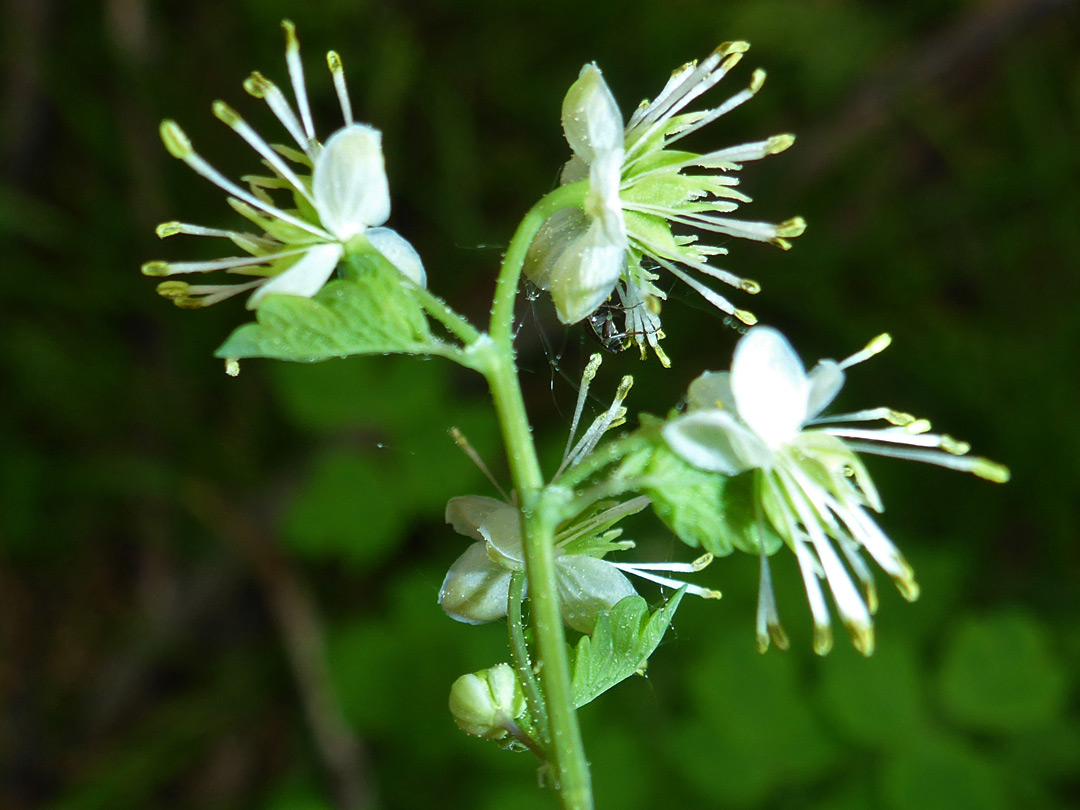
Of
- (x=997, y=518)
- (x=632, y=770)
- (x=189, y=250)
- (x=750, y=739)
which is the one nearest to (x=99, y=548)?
(x=189, y=250)

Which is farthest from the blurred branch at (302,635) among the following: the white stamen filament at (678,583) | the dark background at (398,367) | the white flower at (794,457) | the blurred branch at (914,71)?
the blurred branch at (914,71)

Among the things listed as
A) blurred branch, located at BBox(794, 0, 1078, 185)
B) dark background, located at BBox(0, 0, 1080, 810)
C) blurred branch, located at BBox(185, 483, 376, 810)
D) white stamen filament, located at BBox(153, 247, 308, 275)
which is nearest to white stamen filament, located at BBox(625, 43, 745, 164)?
white stamen filament, located at BBox(153, 247, 308, 275)

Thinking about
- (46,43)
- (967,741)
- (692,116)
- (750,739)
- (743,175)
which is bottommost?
(967,741)

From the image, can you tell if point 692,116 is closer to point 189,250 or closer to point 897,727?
point 897,727

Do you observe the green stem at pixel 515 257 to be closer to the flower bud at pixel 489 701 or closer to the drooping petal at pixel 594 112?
the drooping petal at pixel 594 112

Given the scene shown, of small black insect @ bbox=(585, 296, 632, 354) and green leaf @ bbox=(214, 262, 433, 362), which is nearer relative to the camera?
green leaf @ bbox=(214, 262, 433, 362)

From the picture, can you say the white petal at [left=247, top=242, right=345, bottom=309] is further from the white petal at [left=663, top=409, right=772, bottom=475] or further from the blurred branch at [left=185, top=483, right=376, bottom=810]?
the blurred branch at [left=185, top=483, right=376, bottom=810]
